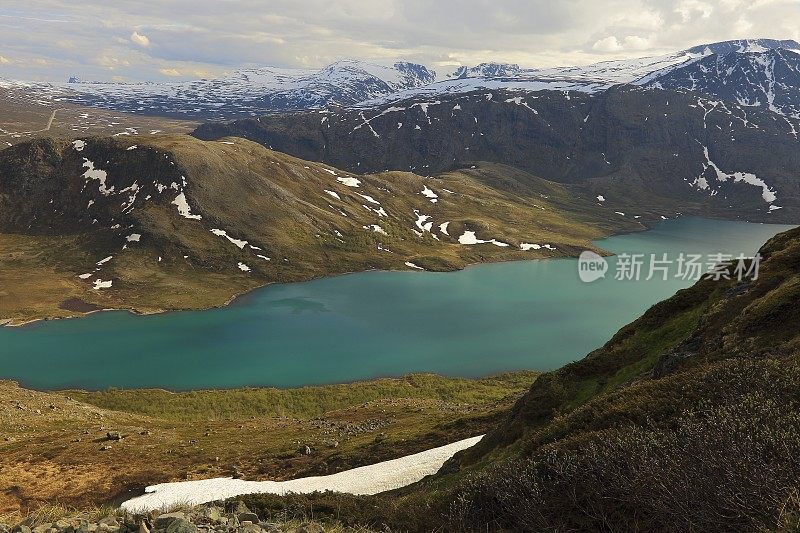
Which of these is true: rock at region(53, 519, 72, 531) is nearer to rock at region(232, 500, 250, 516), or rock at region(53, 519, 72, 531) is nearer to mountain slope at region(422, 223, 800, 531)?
rock at region(232, 500, 250, 516)

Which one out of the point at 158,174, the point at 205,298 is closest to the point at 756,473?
the point at 205,298

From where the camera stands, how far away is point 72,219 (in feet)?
548

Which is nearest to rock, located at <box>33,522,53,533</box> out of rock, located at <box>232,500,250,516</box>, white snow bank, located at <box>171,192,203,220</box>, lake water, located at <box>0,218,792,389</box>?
rock, located at <box>232,500,250,516</box>

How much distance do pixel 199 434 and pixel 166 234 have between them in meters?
124

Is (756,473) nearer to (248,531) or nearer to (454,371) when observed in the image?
(248,531)

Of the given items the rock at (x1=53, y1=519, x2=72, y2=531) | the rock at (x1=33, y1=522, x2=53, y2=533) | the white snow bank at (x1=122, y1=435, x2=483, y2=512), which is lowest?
the white snow bank at (x1=122, y1=435, x2=483, y2=512)

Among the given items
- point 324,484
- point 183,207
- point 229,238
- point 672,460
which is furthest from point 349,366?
point 183,207

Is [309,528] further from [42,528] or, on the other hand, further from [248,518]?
[42,528]

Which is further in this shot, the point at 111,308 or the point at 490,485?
the point at 111,308

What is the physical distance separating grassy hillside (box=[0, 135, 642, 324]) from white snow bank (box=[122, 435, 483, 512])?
9756 cm

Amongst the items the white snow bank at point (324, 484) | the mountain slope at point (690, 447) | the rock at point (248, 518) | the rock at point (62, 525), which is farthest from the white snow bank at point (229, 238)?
the rock at point (62, 525)

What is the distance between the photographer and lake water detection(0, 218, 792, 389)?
83.0 meters

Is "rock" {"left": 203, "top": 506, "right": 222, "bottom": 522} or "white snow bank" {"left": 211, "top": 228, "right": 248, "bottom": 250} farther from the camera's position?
"white snow bank" {"left": 211, "top": 228, "right": 248, "bottom": 250}

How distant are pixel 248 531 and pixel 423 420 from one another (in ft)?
128
